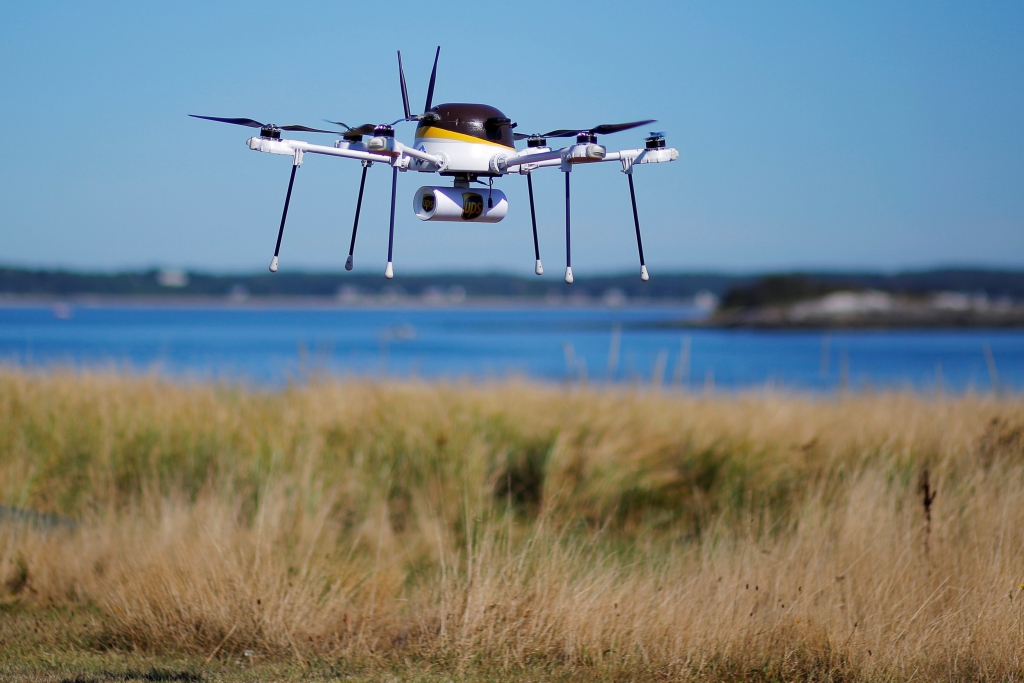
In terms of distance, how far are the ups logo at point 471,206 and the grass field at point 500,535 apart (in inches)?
136

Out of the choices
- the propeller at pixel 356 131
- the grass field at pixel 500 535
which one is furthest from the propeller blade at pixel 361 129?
the grass field at pixel 500 535

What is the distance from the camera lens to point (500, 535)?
697 centimetres

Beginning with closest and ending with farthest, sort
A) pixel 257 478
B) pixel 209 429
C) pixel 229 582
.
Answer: pixel 229 582
pixel 257 478
pixel 209 429

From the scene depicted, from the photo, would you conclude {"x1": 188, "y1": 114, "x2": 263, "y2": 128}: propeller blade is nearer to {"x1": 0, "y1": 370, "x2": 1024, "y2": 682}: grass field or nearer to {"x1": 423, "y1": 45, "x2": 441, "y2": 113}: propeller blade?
{"x1": 423, "y1": 45, "x2": 441, "y2": 113}: propeller blade

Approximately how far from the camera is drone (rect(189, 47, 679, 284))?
8.00 feet

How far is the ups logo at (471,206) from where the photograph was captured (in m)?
2.62

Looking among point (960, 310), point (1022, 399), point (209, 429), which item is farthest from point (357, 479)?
point (960, 310)

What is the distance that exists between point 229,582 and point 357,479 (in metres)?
3.14

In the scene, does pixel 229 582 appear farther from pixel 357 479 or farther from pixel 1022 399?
pixel 1022 399

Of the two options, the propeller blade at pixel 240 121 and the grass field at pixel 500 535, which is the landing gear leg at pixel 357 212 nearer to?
the propeller blade at pixel 240 121

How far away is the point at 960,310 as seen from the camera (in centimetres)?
10712

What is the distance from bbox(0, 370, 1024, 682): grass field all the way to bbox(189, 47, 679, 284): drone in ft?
11.4

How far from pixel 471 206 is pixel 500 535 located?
4.68 meters

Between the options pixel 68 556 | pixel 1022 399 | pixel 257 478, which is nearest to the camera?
pixel 68 556
